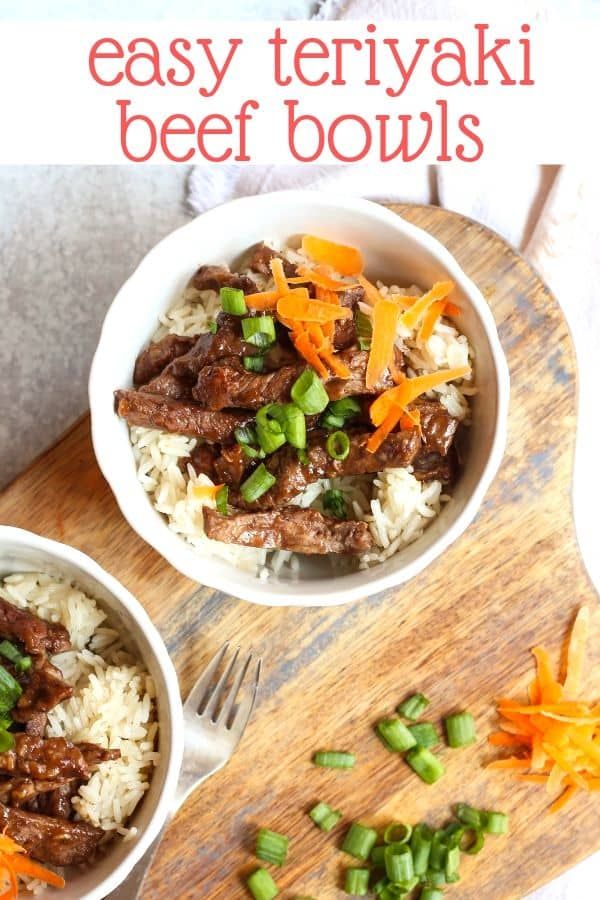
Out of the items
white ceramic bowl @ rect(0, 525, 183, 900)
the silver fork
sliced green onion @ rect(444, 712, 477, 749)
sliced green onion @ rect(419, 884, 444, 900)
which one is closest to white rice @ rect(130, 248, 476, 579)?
white ceramic bowl @ rect(0, 525, 183, 900)

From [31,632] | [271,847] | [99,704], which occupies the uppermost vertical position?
[31,632]

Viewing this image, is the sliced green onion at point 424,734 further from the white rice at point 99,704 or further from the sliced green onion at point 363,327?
the sliced green onion at point 363,327

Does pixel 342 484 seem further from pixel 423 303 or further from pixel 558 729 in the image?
pixel 558 729

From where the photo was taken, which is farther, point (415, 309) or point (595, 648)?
point (595, 648)

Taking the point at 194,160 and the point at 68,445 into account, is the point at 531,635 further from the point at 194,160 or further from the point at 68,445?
the point at 194,160

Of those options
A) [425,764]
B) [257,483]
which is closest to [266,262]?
[257,483]

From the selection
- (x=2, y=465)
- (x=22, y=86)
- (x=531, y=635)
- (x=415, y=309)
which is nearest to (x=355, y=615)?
(x=531, y=635)
